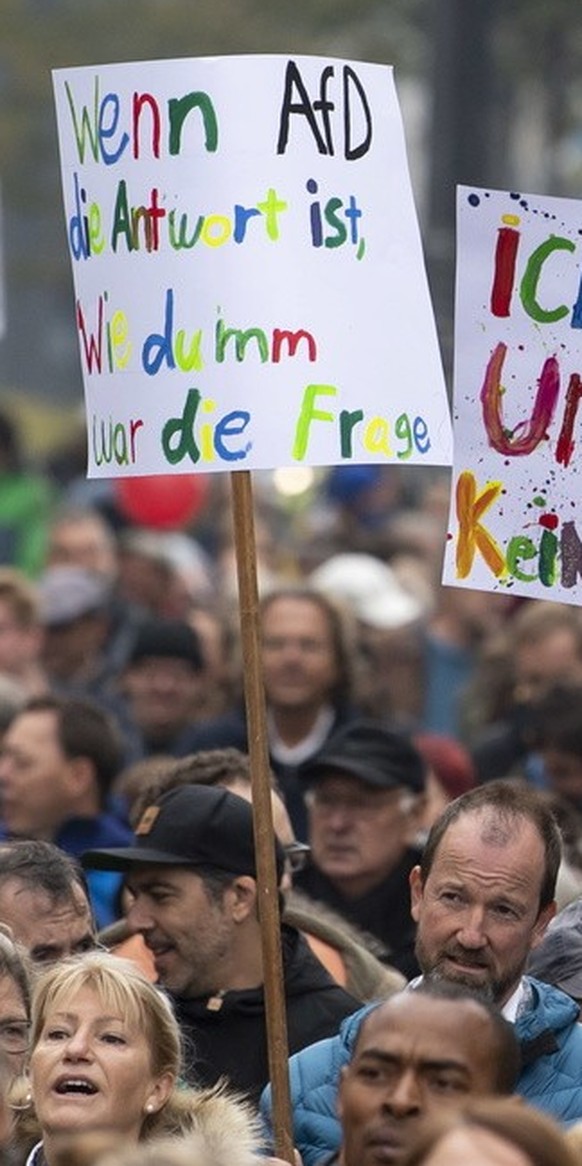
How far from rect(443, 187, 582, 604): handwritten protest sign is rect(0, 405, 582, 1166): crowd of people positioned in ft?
1.55

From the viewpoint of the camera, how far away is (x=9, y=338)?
25.6 metres

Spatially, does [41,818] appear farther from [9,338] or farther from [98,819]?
[9,338]

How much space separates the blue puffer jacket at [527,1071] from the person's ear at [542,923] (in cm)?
12

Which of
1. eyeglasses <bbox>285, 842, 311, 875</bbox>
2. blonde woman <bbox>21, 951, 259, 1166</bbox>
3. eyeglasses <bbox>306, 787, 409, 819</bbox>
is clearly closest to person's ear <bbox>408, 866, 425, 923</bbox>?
blonde woman <bbox>21, 951, 259, 1166</bbox>

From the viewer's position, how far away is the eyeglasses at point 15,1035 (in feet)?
19.4

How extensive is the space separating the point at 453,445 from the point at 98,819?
311 cm

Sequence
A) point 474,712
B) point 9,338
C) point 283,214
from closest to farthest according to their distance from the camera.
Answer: point 283,214 → point 474,712 → point 9,338

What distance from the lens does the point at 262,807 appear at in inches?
231

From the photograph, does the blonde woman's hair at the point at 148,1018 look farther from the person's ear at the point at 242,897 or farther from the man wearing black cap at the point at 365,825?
the man wearing black cap at the point at 365,825

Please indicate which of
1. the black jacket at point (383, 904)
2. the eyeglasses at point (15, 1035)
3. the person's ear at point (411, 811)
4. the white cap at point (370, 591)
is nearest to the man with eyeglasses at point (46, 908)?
the eyeglasses at point (15, 1035)

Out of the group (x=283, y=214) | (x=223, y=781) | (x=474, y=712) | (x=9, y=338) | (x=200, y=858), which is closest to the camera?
(x=283, y=214)

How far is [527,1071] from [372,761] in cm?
312

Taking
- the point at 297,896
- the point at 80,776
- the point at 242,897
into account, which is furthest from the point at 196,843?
the point at 80,776

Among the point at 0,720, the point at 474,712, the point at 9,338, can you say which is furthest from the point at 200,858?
the point at 9,338
